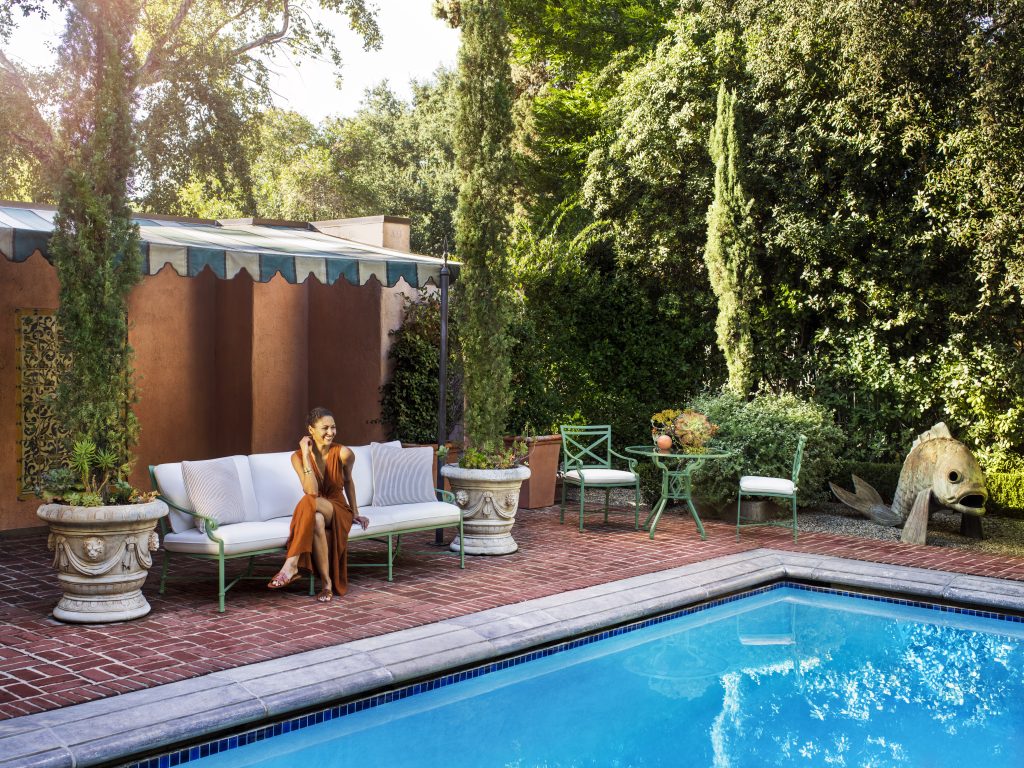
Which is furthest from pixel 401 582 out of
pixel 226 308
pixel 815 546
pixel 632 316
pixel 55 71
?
pixel 55 71

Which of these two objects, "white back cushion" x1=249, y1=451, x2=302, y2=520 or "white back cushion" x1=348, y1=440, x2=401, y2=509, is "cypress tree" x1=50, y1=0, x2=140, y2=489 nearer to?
"white back cushion" x1=249, y1=451, x2=302, y2=520

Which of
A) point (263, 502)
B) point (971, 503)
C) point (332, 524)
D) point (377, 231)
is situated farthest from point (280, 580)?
point (971, 503)

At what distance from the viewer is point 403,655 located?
518 cm

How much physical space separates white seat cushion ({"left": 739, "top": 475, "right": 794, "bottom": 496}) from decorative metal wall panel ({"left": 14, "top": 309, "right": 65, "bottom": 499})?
652 cm

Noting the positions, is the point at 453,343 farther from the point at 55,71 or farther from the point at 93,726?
the point at 55,71

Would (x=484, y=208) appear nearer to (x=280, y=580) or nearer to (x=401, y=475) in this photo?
(x=401, y=475)

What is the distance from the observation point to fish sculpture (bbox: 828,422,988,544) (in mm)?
9211

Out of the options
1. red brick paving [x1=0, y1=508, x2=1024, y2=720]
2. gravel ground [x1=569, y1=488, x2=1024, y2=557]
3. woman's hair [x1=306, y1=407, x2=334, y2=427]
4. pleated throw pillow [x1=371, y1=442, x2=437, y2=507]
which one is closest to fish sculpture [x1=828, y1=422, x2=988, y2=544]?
gravel ground [x1=569, y1=488, x2=1024, y2=557]

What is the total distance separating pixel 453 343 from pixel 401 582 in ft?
14.9

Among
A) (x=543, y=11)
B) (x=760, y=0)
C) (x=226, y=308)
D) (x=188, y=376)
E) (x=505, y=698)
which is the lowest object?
(x=505, y=698)

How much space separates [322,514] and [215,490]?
0.75m

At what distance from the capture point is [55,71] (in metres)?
18.7

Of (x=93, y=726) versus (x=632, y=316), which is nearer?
(x=93, y=726)

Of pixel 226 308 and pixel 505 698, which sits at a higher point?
pixel 226 308
